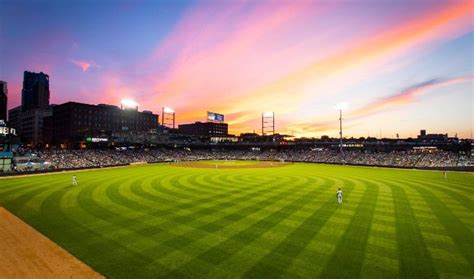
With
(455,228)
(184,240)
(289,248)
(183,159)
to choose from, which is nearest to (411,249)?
(455,228)

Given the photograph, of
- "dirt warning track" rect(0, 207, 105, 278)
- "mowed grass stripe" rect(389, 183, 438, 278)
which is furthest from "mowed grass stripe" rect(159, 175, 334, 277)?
"mowed grass stripe" rect(389, 183, 438, 278)

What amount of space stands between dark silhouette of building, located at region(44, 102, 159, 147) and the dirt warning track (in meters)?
102

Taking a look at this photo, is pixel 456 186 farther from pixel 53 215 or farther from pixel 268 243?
pixel 53 215

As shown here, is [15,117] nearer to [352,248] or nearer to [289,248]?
[289,248]

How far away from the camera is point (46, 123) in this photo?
139 meters

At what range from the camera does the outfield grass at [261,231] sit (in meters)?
9.74

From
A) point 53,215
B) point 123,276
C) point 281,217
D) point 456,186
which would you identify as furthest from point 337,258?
point 456,186

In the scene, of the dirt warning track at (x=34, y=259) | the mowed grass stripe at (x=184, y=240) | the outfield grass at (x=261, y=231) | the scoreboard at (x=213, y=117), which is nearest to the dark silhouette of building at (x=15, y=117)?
the scoreboard at (x=213, y=117)

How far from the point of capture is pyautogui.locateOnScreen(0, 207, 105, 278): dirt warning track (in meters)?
9.68

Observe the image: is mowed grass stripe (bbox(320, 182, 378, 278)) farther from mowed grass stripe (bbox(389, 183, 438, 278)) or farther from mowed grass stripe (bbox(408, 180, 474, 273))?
mowed grass stripe (bbox(408, 180, 474, 273))

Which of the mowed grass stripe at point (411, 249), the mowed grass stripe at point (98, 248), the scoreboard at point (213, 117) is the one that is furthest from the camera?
the scoreboard at point (213, 117)

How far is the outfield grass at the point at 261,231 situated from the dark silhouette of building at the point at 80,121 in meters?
99.7

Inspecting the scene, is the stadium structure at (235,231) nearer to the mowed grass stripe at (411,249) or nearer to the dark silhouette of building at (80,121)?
the mowed grass stripe at (411,249)

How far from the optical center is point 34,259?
10.9 m
